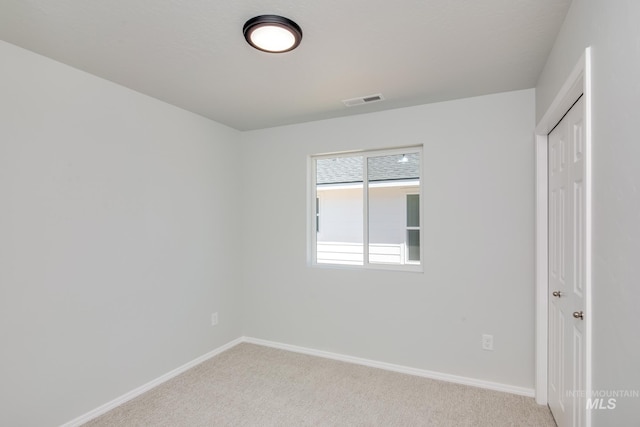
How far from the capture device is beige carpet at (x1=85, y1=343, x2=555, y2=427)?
2.33 m

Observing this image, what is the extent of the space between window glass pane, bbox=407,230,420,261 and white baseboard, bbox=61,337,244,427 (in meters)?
2.26

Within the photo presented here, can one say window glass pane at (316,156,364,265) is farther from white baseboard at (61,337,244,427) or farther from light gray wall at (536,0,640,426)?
light gray wall at (536,0,640,426)

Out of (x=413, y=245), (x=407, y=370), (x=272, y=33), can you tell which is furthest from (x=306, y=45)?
(x=407, y=370)

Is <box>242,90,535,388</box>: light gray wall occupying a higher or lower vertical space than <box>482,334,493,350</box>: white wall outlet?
higher

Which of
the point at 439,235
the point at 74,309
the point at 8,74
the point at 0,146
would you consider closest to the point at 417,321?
the point at 439,235

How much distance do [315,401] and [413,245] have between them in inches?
64.5

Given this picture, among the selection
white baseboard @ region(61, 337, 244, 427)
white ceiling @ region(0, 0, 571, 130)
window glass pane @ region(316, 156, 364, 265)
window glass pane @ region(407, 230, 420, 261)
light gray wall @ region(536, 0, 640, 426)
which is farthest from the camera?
window glass pane @ region(316, 156, 364, 265)

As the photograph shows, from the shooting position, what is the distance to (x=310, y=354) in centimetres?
349

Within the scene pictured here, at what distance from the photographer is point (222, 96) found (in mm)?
2820

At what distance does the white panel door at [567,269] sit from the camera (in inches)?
66.7

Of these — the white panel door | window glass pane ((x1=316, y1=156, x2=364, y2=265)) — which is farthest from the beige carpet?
window glass pane ((x1=316, y1=156, x2=364, y2=265))

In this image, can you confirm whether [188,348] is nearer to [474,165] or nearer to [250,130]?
[250,130]

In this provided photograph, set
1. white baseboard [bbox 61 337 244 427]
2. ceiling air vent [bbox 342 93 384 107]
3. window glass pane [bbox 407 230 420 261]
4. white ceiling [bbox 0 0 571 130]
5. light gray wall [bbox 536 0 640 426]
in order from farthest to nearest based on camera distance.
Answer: window glass pane [bbox 407 230 420 261], ceiling air vent [bbox 342 93 384 107], white baseboard [bbox 61 337 244 427], white ceiling [bbox 0 0 571 130], light gray wall [bbox 536 0 640 426]

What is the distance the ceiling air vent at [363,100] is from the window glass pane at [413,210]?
988 mm
